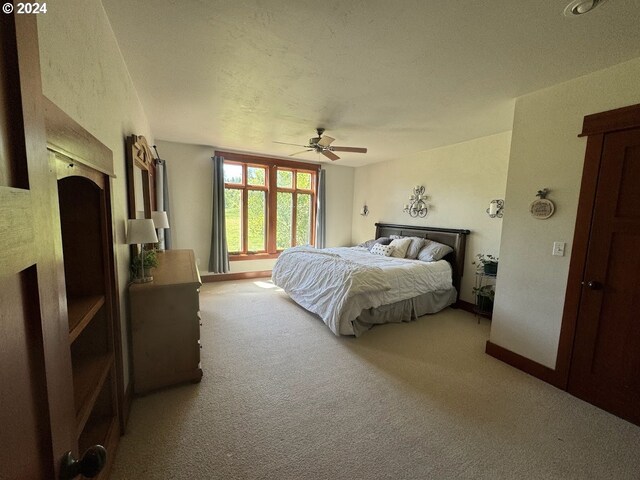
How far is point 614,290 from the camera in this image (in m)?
2.00

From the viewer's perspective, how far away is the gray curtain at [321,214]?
5.88 meters

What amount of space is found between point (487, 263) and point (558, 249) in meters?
1.28

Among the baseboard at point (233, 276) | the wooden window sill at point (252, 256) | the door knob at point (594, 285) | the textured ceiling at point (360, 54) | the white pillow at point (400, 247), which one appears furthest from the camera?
the wooden window sill at point (252, 256)

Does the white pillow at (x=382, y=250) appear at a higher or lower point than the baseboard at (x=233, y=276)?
higher

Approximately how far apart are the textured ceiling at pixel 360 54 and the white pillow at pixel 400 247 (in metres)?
1.94

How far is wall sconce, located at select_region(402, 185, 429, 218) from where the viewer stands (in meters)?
4.71

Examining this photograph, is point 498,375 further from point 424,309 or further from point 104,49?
point 104,49

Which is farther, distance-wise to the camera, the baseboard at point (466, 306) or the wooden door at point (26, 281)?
the baseboard at point (466, 306)

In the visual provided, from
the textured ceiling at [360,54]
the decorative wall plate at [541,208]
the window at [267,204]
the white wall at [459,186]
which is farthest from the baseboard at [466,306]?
the window at [267,204]

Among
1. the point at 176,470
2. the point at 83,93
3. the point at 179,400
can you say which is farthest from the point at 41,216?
the point at 179,400

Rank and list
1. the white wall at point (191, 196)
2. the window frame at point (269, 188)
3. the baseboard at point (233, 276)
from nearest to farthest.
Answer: the white wall at point (191, 196) < the baseboard at point (233, 276) < the window frame at point (269, 188)

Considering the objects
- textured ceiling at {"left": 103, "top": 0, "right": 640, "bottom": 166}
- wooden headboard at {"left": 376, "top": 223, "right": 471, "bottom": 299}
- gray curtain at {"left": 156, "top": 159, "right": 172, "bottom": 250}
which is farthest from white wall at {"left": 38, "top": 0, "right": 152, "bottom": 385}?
wooden headboard at {"left": 376, "top": 223, "right": 471, "bottom": 299}

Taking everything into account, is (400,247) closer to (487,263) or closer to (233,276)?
(487,263)

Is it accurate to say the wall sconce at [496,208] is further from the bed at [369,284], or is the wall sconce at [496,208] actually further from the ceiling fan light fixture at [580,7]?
the ceiling fan light fixture at [580,7]
